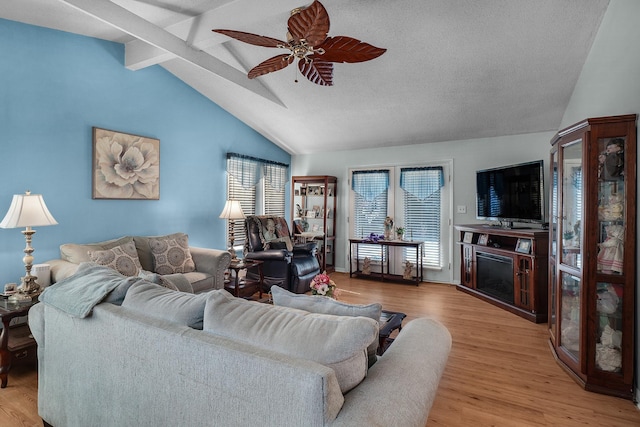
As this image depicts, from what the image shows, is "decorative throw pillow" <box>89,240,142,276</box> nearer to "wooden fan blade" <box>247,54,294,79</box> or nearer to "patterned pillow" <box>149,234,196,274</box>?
"patterned pillow" <box>149,234,196,274</box>

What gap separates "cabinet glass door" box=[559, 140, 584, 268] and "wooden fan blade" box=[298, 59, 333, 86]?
203 cm

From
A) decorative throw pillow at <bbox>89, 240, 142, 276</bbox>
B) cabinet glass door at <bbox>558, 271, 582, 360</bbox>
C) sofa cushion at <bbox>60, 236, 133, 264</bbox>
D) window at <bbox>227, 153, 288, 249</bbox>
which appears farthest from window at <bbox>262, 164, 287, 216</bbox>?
cabinet glass door at <bbox>558, 271, 582, 360</bbox>

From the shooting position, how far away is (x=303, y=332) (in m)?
1.06

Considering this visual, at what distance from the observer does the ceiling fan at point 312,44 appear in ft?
6.42

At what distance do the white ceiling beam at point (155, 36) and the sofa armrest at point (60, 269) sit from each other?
6.98 ft

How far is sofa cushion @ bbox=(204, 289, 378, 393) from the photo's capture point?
997 millimetres

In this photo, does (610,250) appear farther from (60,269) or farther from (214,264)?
(60,269)

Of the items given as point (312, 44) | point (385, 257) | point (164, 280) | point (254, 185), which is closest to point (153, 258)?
point (164, 280)

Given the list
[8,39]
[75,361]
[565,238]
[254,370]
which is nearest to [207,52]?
[8,39]

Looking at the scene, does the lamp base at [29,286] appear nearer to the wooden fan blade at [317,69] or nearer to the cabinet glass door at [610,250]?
the wooden fan blade at [317,69]

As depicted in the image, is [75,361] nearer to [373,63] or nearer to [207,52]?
[207,52]

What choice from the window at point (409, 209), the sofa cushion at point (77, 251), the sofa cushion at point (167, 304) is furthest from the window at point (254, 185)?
the sofa cushion at point (167, 304)

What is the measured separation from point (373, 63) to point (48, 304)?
3.51 meters

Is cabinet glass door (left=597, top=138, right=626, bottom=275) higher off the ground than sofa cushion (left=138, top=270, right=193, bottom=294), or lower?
higher
